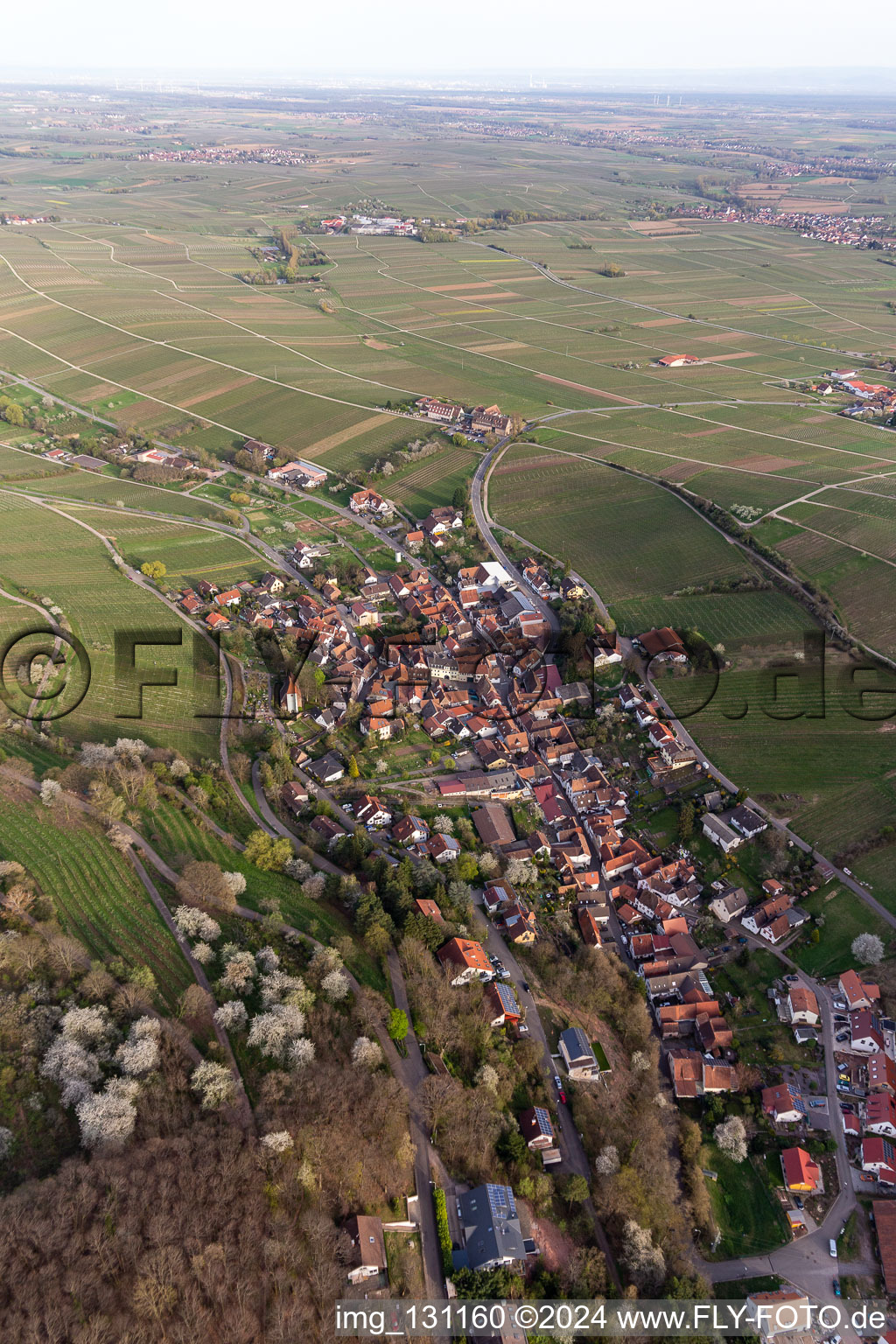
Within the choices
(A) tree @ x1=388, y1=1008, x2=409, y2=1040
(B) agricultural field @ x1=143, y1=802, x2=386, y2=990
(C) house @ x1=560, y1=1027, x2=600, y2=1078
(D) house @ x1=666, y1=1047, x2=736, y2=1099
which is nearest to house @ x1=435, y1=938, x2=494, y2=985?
(B) agricultural field @ x1=143, y1=802, x2=386, y2=990

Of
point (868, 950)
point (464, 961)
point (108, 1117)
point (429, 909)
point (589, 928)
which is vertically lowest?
point (589, 928)

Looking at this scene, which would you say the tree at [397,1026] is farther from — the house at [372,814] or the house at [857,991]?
the house at [857,991]

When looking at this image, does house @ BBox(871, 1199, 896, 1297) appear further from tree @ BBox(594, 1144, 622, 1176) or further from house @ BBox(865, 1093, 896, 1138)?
tree @ BBox(594, 1144, 622, 1176)

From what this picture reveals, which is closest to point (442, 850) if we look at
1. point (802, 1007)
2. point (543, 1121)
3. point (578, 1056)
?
point (578, 1056)

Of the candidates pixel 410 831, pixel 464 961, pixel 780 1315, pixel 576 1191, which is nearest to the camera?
pixel 780 1315

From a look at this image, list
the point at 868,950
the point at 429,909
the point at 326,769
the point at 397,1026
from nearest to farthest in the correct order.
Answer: the point at 397,1026, the point at 868,950, the point at 429,909, the point at 326,769

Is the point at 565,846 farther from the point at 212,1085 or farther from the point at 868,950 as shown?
the point at 212,1085

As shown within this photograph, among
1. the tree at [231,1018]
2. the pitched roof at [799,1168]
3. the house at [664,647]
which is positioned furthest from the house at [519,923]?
the house at [664,647]

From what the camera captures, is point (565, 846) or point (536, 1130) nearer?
point (536, 1130)
